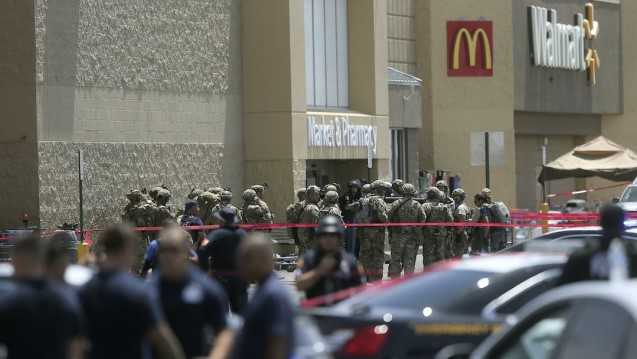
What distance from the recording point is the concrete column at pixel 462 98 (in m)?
47.3

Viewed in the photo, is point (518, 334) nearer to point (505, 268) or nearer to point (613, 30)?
point (505, 268)

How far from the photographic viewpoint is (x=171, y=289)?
29.1ft

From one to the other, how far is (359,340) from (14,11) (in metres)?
19.2

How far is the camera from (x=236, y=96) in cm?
3309

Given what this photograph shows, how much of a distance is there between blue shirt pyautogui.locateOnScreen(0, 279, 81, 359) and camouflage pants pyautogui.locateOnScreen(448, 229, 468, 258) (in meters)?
18.6

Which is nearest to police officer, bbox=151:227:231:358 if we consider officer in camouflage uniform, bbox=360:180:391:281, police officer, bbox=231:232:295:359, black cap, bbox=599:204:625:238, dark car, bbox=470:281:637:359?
police officer, bbox=231:232:295:359

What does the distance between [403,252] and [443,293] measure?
1408 cm

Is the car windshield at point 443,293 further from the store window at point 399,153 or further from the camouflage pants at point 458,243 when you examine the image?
the store window at point 399,153

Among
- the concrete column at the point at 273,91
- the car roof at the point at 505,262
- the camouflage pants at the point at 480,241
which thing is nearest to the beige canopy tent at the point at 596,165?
the concrete column at the point at 273,91

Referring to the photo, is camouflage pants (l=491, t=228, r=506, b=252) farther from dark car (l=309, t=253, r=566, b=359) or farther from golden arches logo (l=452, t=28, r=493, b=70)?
golden arches logo (l=452, t=28, r=493, b=70)

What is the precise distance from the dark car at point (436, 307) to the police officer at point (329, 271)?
3.93ft

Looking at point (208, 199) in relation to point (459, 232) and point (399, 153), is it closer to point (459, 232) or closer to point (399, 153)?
point (459, 232)

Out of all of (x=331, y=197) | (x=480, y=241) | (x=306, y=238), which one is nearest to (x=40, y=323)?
(x=331, y=197)

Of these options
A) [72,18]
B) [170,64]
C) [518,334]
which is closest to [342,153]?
[170,64]
